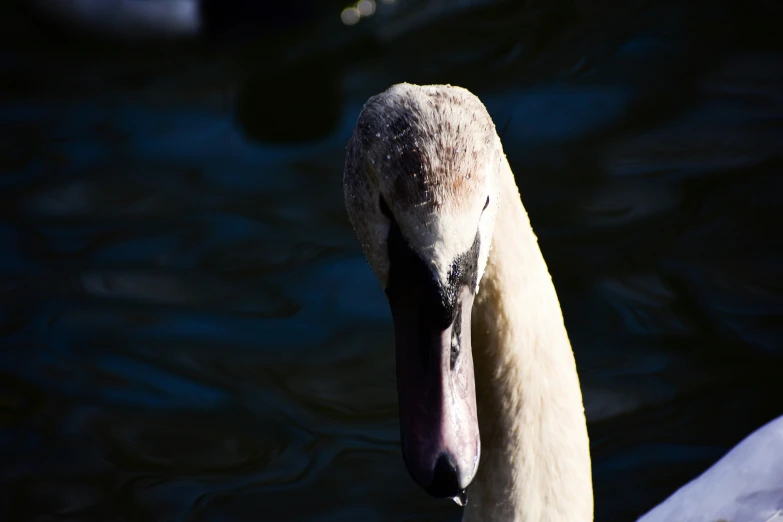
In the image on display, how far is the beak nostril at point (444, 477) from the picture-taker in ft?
6.75

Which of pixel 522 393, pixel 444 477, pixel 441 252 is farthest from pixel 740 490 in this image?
pixel 441 252

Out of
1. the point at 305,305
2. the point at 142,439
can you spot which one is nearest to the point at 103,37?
the point at 305,305

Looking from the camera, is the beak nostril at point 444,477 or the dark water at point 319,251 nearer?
the beak nostril at point 444,477

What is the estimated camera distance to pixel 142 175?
541 cm

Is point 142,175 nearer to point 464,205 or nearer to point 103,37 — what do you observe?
point 103,37

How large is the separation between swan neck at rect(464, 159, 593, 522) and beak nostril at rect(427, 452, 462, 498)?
0.57 meters

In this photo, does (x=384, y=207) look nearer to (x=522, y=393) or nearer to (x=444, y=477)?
(x=444, y=477)

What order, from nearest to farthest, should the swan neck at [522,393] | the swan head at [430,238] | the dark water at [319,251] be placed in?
the swan head at [430,238] < the swan neck at [522,393] < the dark water at [319,251]

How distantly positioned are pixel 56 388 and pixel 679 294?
255 cm

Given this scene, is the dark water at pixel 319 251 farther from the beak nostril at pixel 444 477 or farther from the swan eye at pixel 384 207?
the swan eye at pixel 384 207

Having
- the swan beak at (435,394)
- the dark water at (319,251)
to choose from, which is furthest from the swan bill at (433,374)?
the dark water at (319,251)

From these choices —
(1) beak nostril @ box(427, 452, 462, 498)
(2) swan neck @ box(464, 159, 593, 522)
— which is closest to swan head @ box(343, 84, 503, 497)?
(1) beak nostril @ box(427, 452, 462, 498)

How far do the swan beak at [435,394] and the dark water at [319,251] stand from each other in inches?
63.8

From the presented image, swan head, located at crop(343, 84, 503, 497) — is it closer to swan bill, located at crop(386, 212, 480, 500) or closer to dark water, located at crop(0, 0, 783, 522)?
swan bill, located at crop(386, 212, 480, 500)
